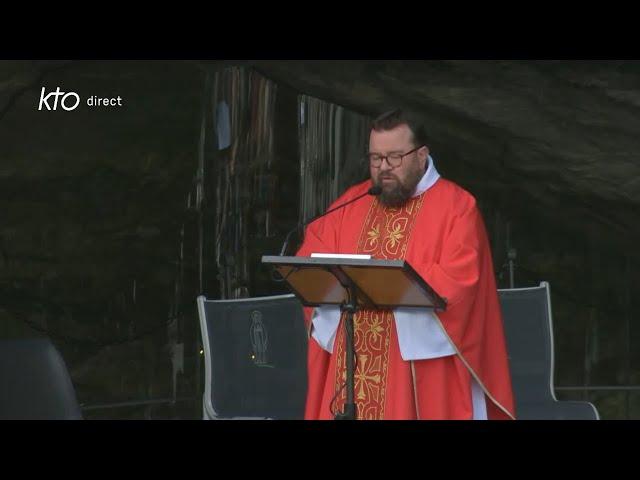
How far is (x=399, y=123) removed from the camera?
4.94 metres

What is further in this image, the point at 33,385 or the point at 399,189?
the point at 399,189

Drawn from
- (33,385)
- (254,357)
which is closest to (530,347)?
(254,357)

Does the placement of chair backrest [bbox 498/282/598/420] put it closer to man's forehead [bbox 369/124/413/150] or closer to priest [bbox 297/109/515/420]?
priest [bbox 297/109/515/420]

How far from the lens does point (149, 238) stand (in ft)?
23.4

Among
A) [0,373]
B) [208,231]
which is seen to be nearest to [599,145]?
[208,231]

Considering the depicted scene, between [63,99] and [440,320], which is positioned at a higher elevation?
[63,99]

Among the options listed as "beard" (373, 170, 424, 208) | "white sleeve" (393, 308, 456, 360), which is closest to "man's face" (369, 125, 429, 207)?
"beard" (373, 170, 424, 208)

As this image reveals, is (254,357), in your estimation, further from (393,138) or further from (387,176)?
(393,138)

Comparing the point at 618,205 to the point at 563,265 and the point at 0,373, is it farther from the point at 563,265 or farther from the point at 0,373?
the point at 0,373

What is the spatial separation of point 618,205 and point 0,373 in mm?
3913

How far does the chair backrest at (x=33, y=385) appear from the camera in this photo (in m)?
3.99

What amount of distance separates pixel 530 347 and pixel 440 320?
1648mm

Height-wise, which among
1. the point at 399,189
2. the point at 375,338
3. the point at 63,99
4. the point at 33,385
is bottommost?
the point at 33,385

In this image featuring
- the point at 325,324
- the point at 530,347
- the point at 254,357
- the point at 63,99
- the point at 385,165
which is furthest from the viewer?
the point at 63,99
